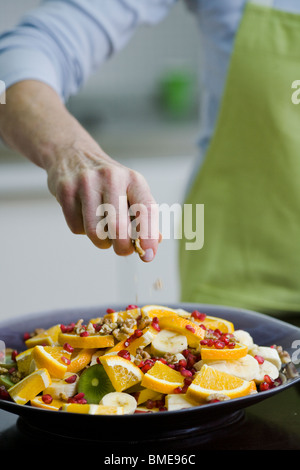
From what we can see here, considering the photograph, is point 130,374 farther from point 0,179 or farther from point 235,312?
point 0,179

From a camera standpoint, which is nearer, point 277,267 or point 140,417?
point 140,417

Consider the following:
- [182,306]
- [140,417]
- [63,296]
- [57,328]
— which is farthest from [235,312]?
[63,296]

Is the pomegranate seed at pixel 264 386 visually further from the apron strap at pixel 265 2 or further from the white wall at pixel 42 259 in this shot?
the white wall at pixel 42 259

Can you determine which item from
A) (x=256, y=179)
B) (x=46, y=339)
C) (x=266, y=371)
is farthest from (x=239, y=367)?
(x=256, y=179)

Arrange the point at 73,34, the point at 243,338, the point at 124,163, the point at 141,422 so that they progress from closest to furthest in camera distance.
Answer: the point at 141,422 → the point at 243,338 → the point at 73,34 → the point at 124,163

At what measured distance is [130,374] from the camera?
0.67 metres

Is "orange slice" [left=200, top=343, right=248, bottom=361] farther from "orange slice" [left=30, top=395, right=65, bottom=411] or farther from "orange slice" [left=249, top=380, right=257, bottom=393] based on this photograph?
"orange slice" [left=30, top=395, right=65, bottom=411]

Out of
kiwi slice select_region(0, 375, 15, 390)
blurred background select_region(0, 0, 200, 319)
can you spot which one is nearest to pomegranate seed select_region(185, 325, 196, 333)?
kiwi slice select_region(0, 375, 15, 390)

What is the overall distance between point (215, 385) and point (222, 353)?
43 mm

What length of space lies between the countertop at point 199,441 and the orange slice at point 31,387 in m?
0.04

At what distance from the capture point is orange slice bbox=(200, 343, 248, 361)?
69 centimetres

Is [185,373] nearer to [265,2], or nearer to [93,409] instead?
[93,409]

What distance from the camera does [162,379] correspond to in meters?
0.66

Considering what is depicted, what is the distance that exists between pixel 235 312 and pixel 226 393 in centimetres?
29
